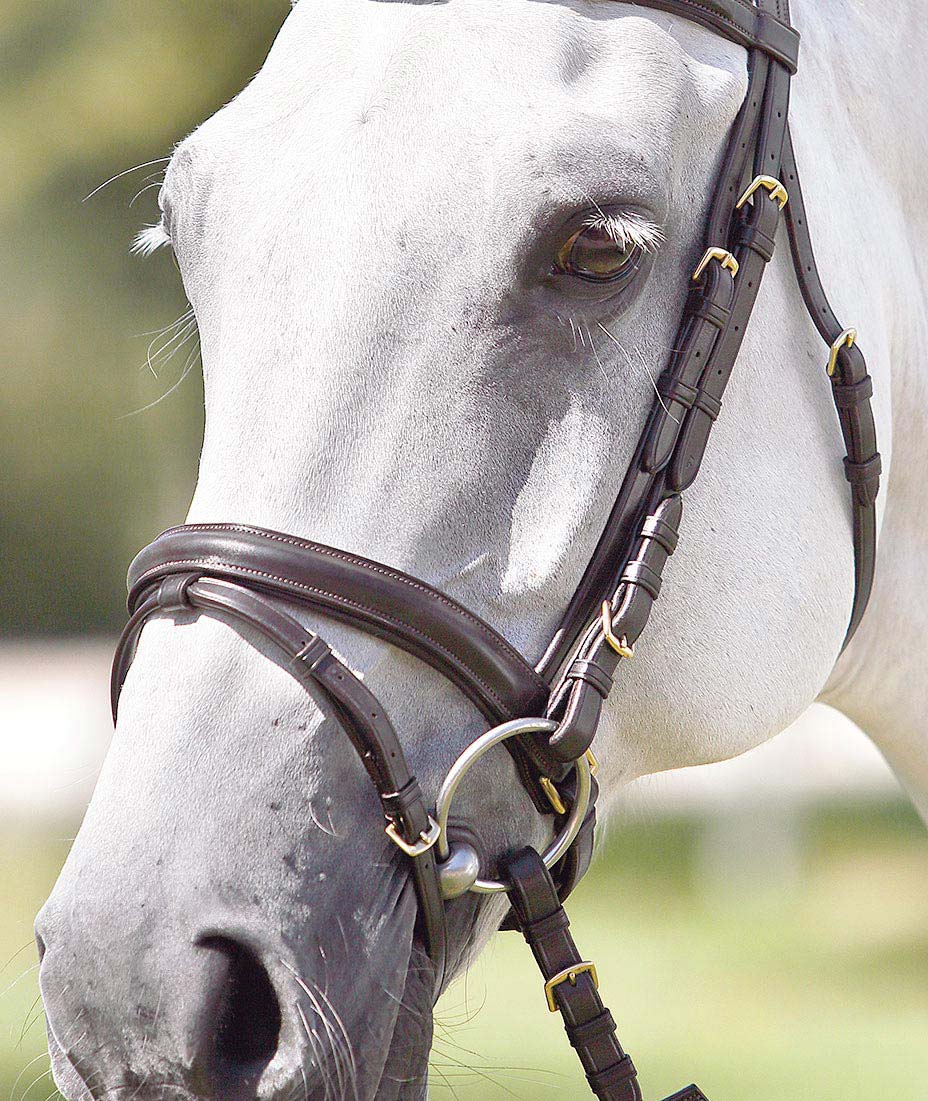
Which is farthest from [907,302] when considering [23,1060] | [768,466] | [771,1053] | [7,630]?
[7,630]

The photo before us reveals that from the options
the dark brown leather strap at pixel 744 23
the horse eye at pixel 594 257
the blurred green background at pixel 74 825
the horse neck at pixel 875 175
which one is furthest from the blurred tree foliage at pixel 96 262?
the horse eye at pixel 594 257

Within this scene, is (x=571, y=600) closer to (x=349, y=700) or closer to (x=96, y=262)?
(x=349, y=700)

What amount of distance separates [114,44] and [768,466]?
7.62 meters

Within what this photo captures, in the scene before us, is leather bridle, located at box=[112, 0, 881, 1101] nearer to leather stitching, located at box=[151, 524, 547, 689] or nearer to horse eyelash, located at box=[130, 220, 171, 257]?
leather stitching, located at box=[151, 524, 547, 689]

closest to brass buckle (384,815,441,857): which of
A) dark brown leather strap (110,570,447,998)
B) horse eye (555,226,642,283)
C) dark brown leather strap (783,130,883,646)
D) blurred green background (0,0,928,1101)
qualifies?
dark brown leather strap (110,570,447,998)

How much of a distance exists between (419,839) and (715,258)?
2.68 ft

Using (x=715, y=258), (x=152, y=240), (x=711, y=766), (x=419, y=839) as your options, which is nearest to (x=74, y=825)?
(x=711, y=766)

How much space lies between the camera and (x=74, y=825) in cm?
848

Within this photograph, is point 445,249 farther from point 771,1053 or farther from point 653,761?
point 771,1053

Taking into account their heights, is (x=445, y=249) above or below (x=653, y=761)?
above

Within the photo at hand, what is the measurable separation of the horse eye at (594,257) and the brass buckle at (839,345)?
14.4 inches

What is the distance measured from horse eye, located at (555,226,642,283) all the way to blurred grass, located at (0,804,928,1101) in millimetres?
3963

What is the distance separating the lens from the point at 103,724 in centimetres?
852

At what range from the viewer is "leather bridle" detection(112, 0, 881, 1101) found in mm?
1288
